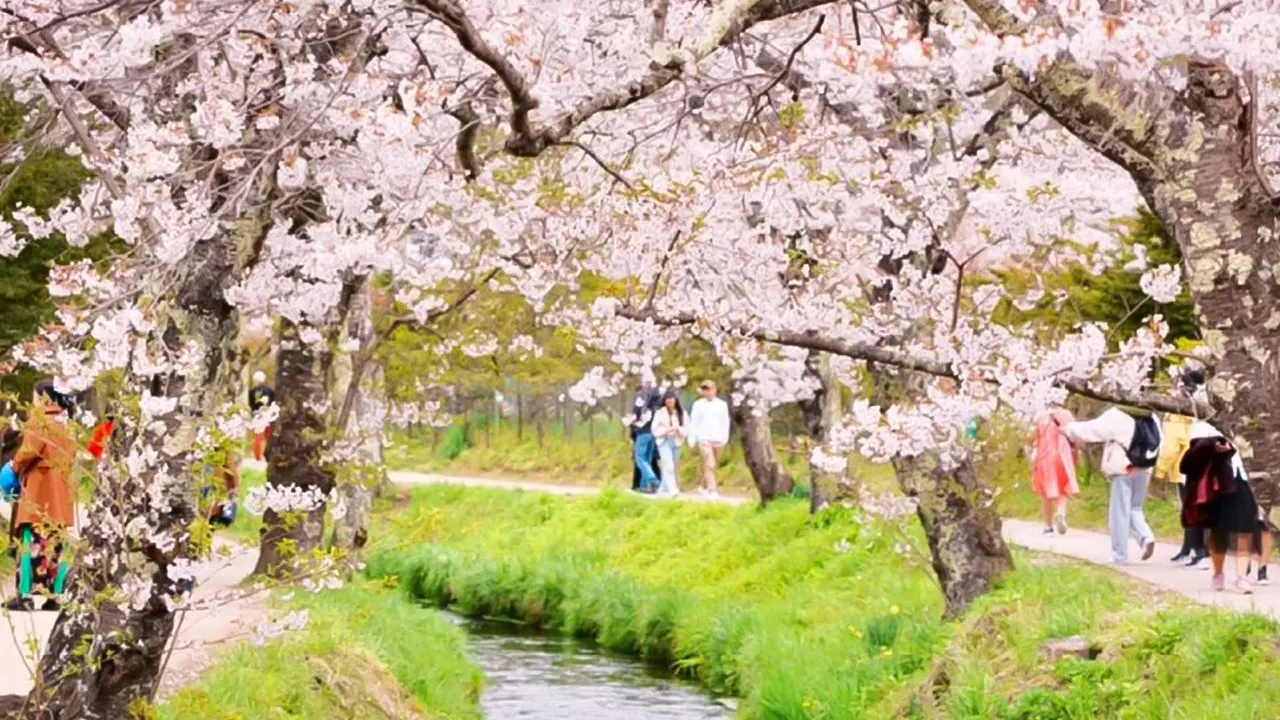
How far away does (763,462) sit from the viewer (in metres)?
21.5

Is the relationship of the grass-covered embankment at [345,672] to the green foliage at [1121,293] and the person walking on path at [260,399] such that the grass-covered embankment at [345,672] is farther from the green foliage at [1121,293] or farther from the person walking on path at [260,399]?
the green foliage at [1121,293]

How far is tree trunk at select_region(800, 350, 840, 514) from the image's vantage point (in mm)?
18938

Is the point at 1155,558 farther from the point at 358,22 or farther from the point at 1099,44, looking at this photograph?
the point at 1099,44

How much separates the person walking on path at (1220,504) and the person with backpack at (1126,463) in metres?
2.11

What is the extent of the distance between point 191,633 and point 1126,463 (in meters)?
8.24

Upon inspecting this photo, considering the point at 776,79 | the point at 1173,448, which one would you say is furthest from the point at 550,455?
the point at 776,79

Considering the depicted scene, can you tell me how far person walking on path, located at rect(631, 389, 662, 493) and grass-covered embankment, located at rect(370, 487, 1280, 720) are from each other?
3.84 ft

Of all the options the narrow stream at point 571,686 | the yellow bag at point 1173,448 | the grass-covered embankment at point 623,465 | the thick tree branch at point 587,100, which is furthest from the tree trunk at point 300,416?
the thick tree branch at point 587,100

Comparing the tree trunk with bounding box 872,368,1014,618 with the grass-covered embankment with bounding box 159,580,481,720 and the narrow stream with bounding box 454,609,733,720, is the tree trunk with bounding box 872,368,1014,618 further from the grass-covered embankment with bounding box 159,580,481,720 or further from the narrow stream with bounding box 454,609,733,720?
the grass-covered embankment with bounding box 159,580,481,720

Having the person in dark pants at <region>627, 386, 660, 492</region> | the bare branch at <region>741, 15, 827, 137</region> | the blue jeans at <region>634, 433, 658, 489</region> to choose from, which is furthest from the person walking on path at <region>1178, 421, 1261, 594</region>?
the blue jeans at <region>634, 433, 658, 489</region>

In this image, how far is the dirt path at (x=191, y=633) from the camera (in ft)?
26.2

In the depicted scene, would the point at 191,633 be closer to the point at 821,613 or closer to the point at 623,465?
the point at 821,613

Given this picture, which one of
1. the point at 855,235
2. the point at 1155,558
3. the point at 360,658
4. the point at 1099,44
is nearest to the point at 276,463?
the point at 360,658

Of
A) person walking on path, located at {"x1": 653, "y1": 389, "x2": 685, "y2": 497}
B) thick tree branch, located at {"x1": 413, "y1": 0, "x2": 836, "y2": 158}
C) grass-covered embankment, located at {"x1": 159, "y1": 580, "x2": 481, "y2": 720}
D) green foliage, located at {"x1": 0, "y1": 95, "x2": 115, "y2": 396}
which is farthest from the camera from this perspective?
person walking on path, located at {"x1": 653, "y1": 389, "x2": 685, "y2": 497}
